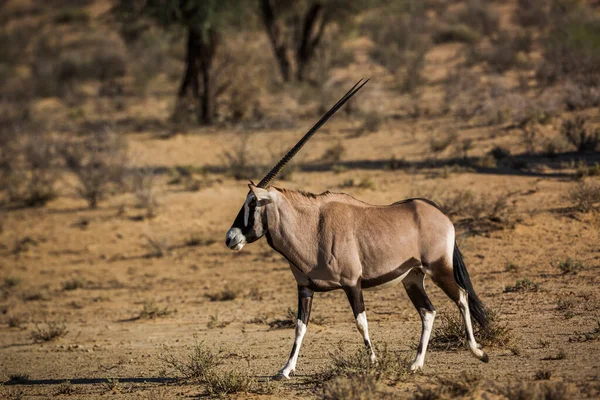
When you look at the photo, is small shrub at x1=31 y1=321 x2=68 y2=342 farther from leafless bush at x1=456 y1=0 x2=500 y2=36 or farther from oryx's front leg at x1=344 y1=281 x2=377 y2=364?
leafless bush at x1=456 y1=0 x2=500 y2=36

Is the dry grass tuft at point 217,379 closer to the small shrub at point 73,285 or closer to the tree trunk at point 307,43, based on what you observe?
the small shrub at point 73,285

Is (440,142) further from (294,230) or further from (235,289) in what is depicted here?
(294,230)

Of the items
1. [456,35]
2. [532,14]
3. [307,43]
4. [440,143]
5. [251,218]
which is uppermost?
[532,14]

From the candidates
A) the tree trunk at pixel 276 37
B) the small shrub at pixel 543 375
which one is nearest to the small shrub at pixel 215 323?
the small shrub at pixel 543 375

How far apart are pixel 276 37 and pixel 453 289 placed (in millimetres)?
22679

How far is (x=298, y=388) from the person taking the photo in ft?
22.2

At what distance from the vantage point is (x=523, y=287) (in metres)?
9.78

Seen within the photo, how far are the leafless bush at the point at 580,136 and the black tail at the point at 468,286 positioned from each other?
990 cm

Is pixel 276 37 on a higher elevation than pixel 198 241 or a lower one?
higher

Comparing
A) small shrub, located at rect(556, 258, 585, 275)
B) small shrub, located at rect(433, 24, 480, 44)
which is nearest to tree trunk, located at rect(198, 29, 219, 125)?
small shrub, located at rect(433, 24, 480, 44)

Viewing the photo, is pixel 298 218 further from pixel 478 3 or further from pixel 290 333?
pixel 478 3

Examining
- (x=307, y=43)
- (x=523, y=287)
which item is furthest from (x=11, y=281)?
(x=307, y=43)

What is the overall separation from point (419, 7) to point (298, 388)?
107 ft

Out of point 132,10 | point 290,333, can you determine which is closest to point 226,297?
point 290,333
